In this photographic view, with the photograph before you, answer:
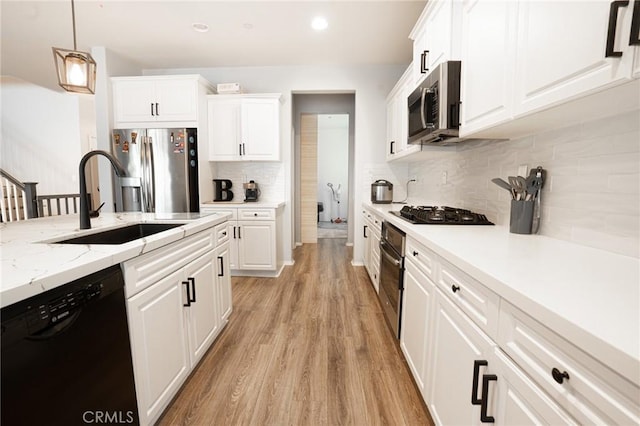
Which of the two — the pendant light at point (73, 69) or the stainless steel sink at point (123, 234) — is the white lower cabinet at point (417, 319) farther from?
the pendant light at point (73, 69)

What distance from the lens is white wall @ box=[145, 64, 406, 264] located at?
3.73 meters

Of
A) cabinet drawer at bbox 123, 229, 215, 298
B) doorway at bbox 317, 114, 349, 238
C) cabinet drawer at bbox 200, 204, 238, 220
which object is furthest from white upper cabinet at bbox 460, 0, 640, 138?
doorway at bbox 317, 114, 349, 238

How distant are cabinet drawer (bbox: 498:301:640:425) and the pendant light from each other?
2481 millimetres

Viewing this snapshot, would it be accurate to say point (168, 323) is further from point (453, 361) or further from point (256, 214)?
point (256, 214)

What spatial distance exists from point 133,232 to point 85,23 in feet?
8.26

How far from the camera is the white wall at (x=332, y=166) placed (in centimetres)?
727

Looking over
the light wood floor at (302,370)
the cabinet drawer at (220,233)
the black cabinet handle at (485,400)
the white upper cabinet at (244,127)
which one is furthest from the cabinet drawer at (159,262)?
the white upper cabinet at (244,127)

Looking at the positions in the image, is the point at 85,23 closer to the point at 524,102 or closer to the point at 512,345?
the point at 524,102

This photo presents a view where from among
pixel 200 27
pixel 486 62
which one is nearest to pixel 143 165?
pixel 200 27

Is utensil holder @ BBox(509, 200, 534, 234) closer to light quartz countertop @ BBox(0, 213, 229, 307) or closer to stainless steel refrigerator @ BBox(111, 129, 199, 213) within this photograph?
light quartz countertop @ BBox(0, 213, 229, 307)

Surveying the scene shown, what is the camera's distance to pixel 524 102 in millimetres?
1102

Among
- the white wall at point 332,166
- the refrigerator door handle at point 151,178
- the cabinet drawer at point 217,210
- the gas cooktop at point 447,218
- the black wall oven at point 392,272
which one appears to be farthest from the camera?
the white wall at point 332,166

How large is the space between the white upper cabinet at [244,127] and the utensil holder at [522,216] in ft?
9.11

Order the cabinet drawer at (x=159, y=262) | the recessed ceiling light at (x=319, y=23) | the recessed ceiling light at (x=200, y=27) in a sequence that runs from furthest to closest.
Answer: the recessed ceiling light at (x=200, y=27)
the recessed ceiling light at (x=319, y=23)
the cabinet drawer at (x=159, y=262)
